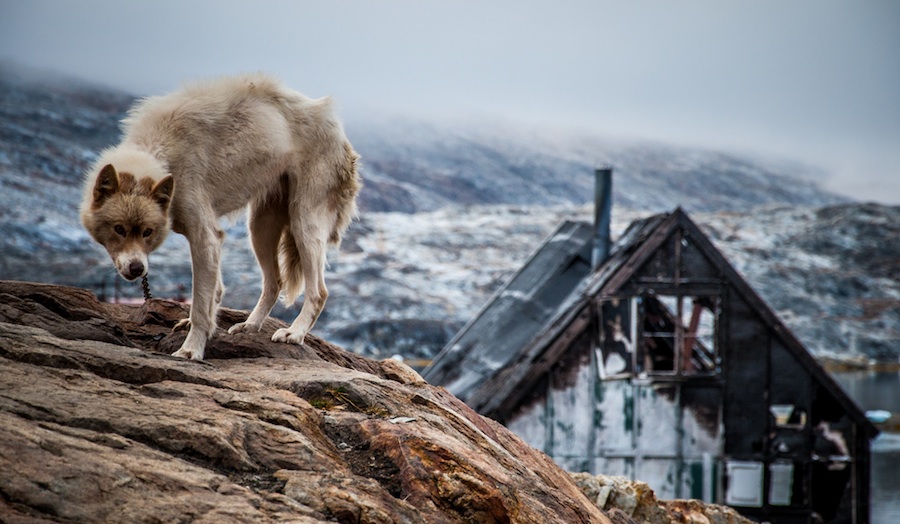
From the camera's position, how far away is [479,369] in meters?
21.7

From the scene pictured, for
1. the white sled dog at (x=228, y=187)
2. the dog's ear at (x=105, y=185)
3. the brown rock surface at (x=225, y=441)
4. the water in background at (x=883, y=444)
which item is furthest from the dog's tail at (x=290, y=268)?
the water in background at (x=883, y=444)

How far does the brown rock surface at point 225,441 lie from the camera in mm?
4266


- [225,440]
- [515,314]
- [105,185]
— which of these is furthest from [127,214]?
[515,314]

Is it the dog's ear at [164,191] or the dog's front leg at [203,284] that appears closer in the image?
the dog's ear at [164,191]

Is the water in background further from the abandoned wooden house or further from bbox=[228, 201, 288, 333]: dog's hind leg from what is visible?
bbox=[228, 201, 288, 333]: dog's hind leg

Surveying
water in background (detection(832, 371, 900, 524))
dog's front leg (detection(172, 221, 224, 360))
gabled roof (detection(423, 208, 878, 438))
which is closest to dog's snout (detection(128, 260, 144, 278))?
dog's front leg (detection(172, 221, 224, 360))

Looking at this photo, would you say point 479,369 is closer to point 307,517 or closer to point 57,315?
point 57,315

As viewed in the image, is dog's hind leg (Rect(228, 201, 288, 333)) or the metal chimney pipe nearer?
dog's hind leg (Rect(228, 201, 288, 333))

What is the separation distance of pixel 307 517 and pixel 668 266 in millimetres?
17862

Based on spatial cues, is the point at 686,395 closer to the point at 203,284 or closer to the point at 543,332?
the point at 543,332

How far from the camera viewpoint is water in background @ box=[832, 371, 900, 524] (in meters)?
34.1

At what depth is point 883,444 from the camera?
A: 147 ft

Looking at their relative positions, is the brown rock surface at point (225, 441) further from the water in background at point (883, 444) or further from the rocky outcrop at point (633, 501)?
the water in background at point (883, 444)

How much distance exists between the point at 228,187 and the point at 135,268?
3.78ft
